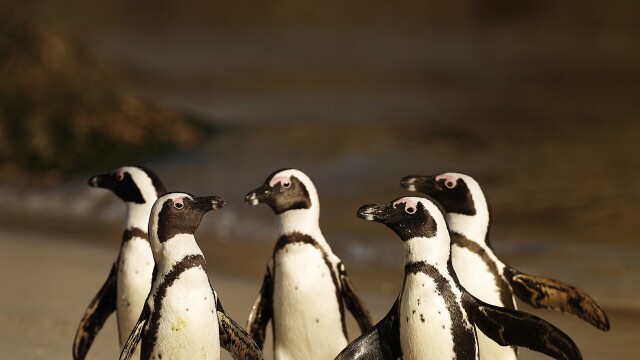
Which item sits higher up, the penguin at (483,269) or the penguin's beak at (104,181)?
the penguin's beak at (104,181)

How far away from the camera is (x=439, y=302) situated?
15.4 ft

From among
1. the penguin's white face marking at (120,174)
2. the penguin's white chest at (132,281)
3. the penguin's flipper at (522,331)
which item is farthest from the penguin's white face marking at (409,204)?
the penguin's white face marking at (120,174)

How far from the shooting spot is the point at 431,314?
4680 millimetres

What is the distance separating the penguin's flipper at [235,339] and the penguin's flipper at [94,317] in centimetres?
91

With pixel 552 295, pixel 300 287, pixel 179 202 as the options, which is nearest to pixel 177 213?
pixel 179 202

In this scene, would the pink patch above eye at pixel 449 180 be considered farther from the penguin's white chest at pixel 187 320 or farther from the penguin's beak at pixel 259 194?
the penguin's white chest at pixel 187 320

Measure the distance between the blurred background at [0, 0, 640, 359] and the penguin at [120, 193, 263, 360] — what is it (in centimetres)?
129

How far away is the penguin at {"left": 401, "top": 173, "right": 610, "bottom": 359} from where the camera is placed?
5289 millimetres

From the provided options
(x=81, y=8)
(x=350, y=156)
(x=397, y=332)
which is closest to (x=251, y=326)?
(x=397, y=332)

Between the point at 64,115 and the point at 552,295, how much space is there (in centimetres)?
824

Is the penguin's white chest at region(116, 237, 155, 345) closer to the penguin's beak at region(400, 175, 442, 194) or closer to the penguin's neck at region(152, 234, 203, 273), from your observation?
the penguin's neck at region(152, 234, 203, 273)

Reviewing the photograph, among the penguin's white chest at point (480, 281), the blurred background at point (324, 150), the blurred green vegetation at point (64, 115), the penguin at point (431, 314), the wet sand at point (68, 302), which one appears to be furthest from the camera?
the blurred green vegetation at point (64, 115)

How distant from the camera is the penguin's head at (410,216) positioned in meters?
4.76

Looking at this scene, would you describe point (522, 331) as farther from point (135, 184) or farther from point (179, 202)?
point (135, 184)
